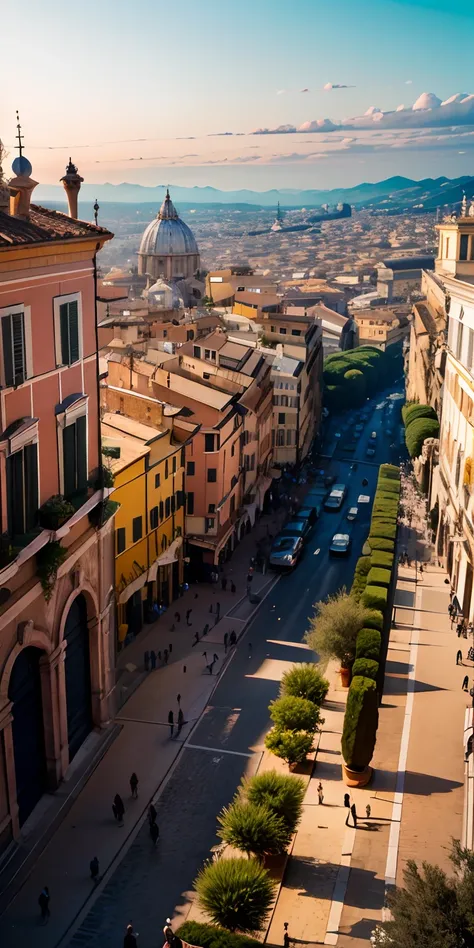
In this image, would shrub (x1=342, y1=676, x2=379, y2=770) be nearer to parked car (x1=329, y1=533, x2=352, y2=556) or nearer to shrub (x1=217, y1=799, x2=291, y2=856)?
shrub (x1=217, y1=799, x2=291, y2=856)

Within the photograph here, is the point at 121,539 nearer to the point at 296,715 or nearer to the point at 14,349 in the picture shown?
the point at 296,715

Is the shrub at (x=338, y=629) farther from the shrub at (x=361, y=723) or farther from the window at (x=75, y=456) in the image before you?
the window at (x=75, y=456)

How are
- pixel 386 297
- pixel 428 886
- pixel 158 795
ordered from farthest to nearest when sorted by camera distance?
1. pixel 386 297
2. pixel 158 795
3. pixel 428 886

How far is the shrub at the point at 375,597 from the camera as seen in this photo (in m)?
36.5

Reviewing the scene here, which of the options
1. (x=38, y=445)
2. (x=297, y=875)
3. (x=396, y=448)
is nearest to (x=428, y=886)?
(x=297, y=875)

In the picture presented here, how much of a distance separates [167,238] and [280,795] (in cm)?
12322

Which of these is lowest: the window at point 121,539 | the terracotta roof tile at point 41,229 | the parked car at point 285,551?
the parked car at point 285,551

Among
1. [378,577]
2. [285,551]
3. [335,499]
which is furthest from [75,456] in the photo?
[335,499]

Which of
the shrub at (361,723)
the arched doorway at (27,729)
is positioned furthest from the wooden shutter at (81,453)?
the shrub at (361,723)

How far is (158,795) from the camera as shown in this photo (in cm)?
3008

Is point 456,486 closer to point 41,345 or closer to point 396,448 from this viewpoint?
point 41,345

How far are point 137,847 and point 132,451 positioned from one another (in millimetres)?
16733

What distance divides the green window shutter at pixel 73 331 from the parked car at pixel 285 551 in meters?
26.6

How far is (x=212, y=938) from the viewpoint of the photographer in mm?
20375
